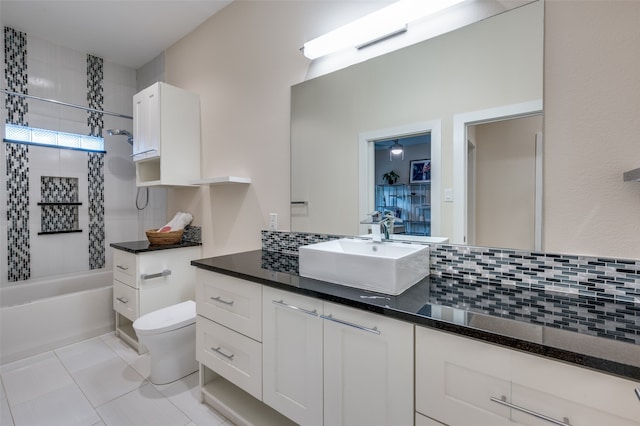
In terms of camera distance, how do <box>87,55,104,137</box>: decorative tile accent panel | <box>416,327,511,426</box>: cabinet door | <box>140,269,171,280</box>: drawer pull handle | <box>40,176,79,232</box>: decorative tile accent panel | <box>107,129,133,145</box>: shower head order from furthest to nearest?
<box>87,55,104,137</box>: decorative tile accent panel < <box>107,129,133,145</box>: shower head < <box>40,176,79,232</box>: decorative tile accent panel < <box>140,269,171,280</box>: drawer pull handle < <box>416,327,511,426</box>: cabinet door

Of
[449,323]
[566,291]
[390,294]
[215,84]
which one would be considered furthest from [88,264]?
[566,291]

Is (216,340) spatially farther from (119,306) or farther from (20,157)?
(20,157)

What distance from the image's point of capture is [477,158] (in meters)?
1.34

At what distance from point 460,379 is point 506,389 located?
113 millimetres

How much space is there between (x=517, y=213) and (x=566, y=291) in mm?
336

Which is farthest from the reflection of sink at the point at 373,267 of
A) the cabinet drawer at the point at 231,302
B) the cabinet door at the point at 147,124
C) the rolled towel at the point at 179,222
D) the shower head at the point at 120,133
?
the shower head at the point at 120,133

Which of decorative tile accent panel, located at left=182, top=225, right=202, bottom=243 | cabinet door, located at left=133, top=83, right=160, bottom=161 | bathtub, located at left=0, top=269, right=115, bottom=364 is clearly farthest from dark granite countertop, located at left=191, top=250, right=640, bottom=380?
bathtub, located at left=0, top=269, right=115, bottom=364

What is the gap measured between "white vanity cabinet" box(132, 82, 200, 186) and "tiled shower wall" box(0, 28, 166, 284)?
75 cm

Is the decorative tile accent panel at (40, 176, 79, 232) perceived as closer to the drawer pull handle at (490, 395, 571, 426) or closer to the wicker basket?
the wicker basket

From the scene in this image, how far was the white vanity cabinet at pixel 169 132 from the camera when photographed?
2.45 m

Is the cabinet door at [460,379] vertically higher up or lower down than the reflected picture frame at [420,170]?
lower down

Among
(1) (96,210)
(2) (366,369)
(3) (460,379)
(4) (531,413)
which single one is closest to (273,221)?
(2) (366,369)

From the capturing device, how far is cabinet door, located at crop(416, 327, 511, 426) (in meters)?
0.79

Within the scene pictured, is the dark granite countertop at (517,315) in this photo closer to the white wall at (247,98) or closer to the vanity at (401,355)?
the vanity at (401,355)
